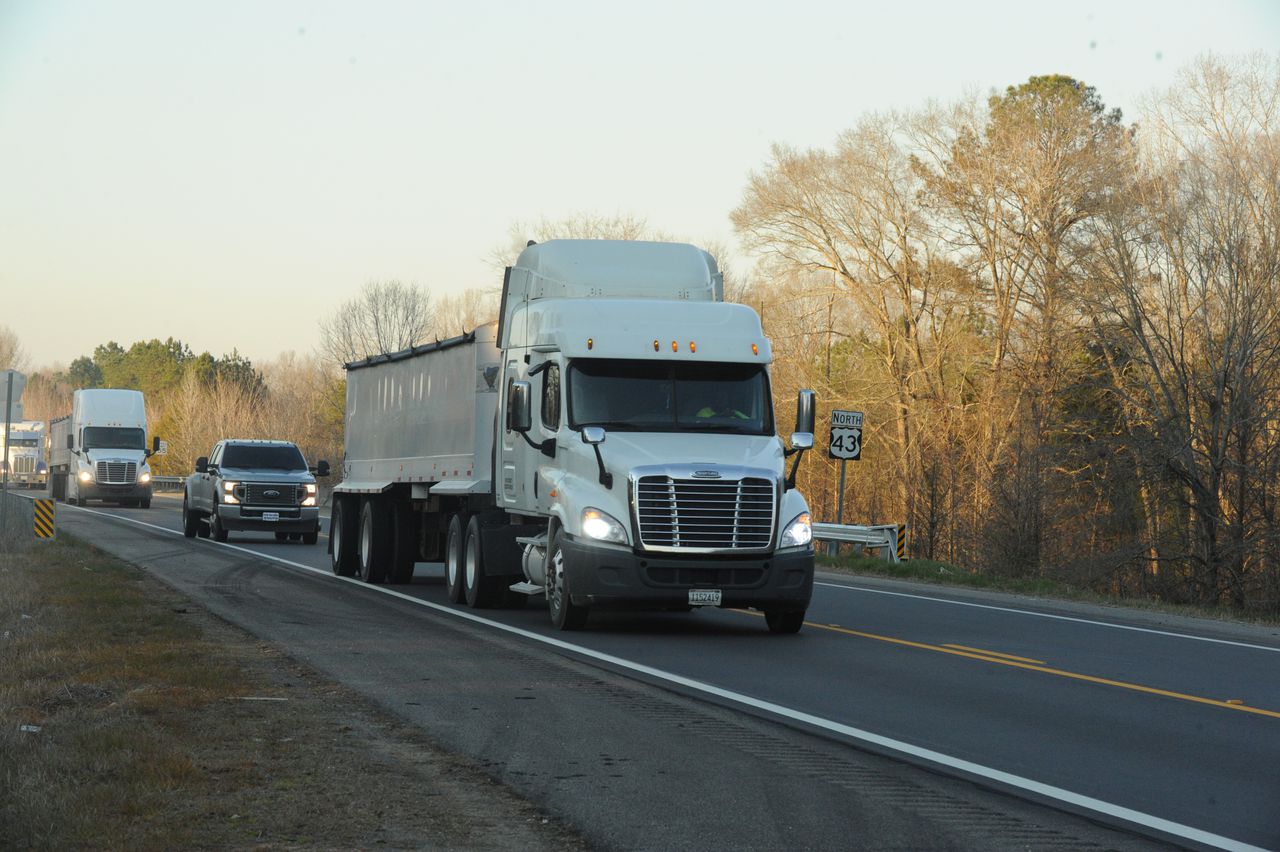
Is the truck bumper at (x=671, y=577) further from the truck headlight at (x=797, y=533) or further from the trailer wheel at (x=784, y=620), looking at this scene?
the trailer wheel at (x=784, y=620)

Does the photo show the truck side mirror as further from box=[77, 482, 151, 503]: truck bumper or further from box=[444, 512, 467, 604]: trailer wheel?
box=[77, 482, 151, 503]: truck bumper

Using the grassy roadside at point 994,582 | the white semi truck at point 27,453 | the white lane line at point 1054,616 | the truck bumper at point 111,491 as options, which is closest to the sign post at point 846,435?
the grassy roadside at point 994,582

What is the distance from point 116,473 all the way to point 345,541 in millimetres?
35439

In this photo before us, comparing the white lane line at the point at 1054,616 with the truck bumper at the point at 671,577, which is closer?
the truck bumper at the point at 671,577

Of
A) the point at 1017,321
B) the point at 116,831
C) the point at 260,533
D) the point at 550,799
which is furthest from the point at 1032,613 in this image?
the point at 260,533

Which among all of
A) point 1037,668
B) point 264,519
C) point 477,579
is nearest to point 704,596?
point 1037,668

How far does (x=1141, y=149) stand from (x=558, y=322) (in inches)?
849

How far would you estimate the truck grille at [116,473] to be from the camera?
2242 inches

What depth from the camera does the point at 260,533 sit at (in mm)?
41875

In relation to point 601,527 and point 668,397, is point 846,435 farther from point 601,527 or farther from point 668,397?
point 601,527

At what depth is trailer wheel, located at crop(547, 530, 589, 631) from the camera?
15875 millimetres

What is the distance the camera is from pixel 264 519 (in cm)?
3441

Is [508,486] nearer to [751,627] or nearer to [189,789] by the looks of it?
[751,627]

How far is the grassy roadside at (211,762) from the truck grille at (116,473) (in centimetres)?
4496
